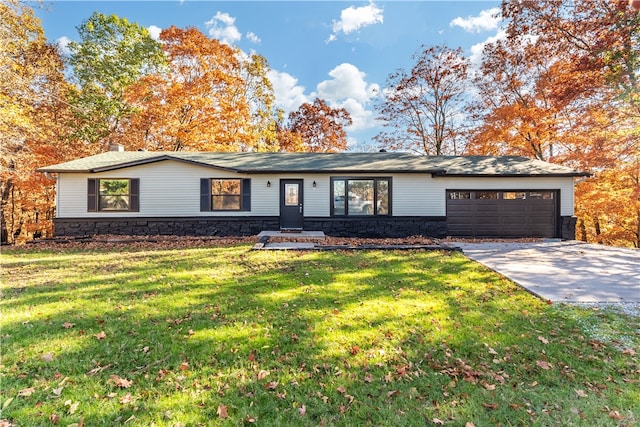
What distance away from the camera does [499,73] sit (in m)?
17.7

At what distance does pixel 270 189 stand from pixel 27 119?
8.59 m

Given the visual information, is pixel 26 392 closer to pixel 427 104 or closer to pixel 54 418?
pixel 54 418

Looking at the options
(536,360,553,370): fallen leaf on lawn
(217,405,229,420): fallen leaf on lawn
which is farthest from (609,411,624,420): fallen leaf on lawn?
(217,405,229,420): fallen leaf on lawn

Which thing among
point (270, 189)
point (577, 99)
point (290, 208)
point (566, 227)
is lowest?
point (566, 227)

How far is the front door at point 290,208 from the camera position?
12.2 meters

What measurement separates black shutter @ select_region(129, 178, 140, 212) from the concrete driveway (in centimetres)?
1269

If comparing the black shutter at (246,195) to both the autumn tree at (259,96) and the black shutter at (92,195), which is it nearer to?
the black shutter at (92,195)

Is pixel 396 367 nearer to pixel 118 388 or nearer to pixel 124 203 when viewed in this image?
pixel 118 388

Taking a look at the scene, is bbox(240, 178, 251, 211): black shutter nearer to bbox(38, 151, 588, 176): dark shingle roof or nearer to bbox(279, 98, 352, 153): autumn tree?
bbox(38, 151, 588, 176): dark shingle roof

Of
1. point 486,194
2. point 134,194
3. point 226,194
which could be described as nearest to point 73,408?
point 226,194

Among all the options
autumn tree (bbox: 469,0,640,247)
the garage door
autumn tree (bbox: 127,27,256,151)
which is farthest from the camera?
autumn tree (bbox: 127,27,256,151)

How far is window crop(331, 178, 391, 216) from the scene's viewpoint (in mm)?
12172

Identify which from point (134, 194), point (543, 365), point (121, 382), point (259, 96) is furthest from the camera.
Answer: point (259, 96)

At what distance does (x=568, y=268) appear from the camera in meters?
6.95
